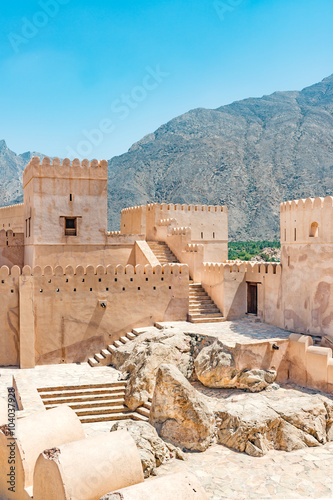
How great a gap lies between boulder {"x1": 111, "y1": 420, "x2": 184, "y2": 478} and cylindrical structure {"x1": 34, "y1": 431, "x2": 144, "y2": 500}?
2432 millimetres

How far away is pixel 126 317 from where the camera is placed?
1527 centimetres

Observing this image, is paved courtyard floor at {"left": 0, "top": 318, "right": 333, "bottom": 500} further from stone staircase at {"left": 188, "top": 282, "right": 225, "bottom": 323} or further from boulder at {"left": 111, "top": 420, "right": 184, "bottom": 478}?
stone staircase at {"left": 188, "top": 282, "right": 225, "bottom": 323}

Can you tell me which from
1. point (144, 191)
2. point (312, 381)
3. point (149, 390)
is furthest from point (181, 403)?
point (144, 191)

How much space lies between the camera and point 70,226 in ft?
57.7

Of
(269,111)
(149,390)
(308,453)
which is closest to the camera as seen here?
(308,453)

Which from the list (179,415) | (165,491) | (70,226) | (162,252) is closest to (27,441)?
(165,491)

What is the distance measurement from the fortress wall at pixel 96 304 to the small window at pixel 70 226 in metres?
3.06

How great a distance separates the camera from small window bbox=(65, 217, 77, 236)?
1750cm

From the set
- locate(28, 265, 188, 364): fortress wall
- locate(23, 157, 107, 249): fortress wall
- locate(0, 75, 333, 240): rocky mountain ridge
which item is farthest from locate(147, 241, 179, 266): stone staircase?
locate(0, 75, 333, 240): rocky mountain ridge

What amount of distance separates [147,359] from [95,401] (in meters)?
1.70

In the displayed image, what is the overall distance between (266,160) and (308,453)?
73112 mm

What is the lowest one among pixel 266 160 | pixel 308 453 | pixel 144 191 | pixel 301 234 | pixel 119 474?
pixel 308 453

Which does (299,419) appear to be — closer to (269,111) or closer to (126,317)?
(126,317)

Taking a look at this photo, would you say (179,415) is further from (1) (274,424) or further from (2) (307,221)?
(2) (307,221)
